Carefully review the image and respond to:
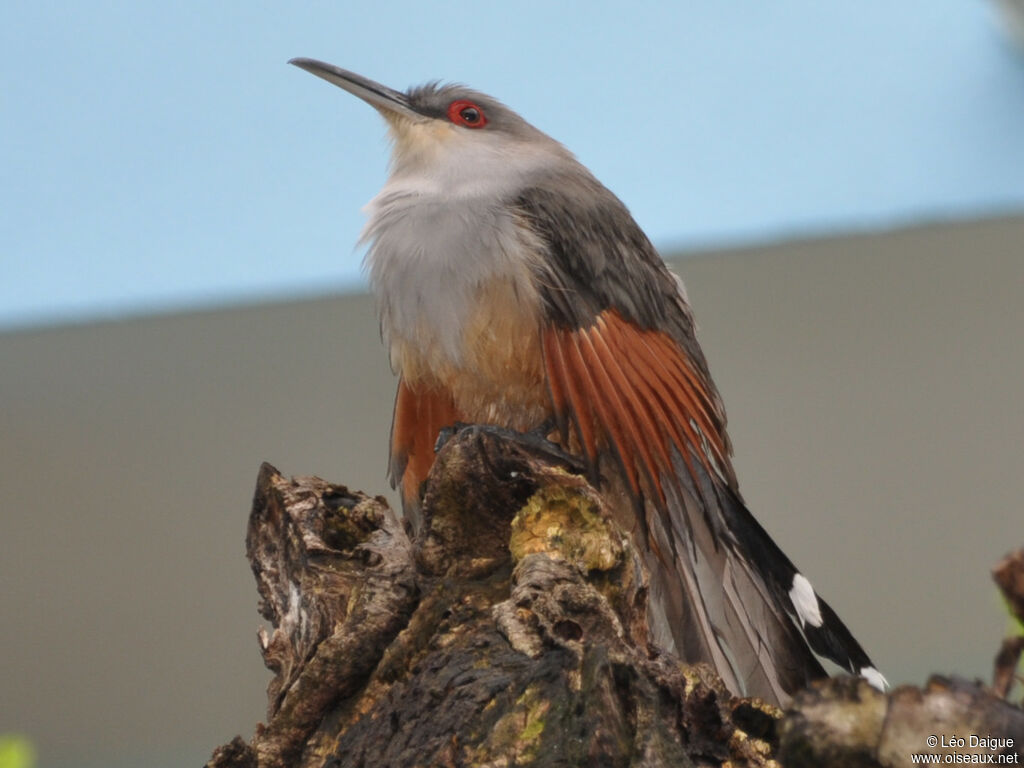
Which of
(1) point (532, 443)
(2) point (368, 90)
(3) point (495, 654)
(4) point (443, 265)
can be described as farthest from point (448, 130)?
(3) point (495, 654)

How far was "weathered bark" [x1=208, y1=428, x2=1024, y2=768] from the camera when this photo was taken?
1.04 metres

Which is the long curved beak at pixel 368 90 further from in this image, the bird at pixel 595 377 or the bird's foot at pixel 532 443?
the bird's foot at pixel 532 443

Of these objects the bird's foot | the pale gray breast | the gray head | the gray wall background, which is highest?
the gray head

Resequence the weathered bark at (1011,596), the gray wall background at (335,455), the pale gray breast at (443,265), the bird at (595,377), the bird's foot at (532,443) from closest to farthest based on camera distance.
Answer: the weathered bark at (1011,596), the bird's foot at (532,443), the bird at (595,377), the pale gray breast at (443,265), the gray wall background at (335,455)

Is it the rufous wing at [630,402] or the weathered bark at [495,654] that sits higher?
the rufous wing at [630,402]

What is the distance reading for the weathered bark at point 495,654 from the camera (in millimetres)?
1041

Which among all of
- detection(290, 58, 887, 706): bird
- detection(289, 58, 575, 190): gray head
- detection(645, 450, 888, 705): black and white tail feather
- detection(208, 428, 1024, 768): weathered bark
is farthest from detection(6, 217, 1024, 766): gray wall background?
detection(208, 428, 1024, 768): weathered bark

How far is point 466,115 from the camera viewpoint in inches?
112

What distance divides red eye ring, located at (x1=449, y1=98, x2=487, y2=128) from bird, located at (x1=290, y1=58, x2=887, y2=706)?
0.16 metres

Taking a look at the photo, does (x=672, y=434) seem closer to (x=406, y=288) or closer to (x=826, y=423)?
(x=406, y=288)

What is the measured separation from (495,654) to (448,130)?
1.57 m

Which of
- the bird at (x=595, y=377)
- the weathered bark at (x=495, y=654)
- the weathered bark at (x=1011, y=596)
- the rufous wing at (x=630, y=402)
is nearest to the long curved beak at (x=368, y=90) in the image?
the bird at (x=595, y=377)

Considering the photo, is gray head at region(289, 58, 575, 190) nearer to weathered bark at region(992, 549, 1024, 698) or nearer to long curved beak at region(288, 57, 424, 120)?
long curved beak at region(288, 57, 424, 120)

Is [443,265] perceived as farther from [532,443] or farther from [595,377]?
[532,443]
